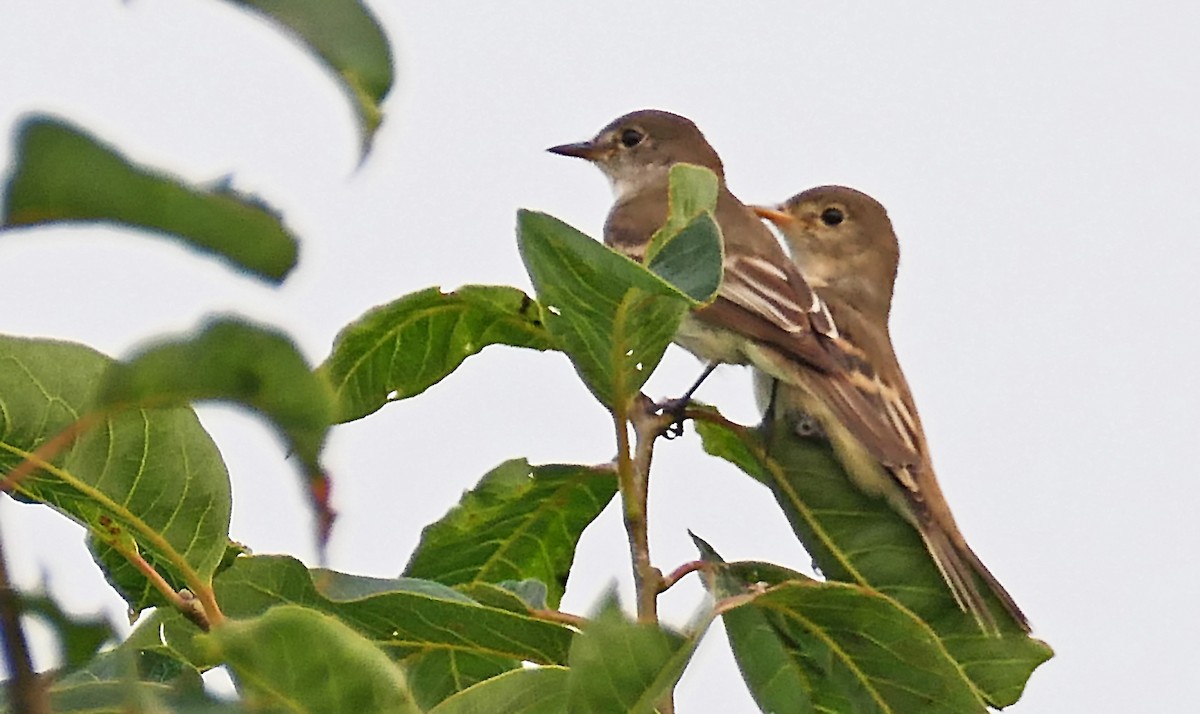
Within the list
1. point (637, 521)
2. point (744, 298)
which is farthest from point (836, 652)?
point (744, 298)

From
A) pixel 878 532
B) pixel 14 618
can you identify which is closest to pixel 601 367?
pixel 878 532

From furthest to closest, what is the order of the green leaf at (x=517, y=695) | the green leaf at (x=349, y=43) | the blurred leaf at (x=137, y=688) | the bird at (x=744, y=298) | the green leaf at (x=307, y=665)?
the bird at (x=744, y=298)
the green leaf at (x=517, y=695)
the green leaf at (x=307, y=665)
the blurred leaf at (x=137, y=688)
the green leaf at (x=349, y=43)

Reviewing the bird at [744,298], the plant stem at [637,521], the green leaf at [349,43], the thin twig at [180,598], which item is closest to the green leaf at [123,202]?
the green leaf at [349,43]

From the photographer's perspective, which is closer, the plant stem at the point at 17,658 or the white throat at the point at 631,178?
the plant stem at the point at 17,658

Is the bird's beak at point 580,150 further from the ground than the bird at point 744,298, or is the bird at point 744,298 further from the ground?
the bird's beak at point 580,150

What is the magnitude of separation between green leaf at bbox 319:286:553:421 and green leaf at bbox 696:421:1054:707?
57 centimetres

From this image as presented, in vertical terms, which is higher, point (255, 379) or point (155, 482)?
point (255, 379)

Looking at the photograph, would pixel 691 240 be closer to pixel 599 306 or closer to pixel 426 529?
pixel 599 306

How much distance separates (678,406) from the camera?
11.5ft

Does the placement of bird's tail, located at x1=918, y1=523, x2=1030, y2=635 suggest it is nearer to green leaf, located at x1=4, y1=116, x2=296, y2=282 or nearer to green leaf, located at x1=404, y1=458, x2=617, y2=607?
green leaf, located at x1=404, y1=458, x2=617, y2=607


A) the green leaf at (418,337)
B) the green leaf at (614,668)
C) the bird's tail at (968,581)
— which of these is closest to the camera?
the green leaf at (614,668)

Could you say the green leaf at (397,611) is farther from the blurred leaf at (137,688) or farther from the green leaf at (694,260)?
the green leaf at (694,260)

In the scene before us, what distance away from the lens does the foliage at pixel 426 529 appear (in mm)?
1096

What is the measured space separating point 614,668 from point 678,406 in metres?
1.71
